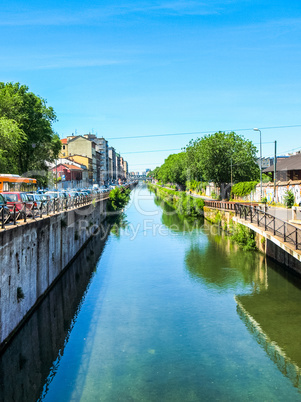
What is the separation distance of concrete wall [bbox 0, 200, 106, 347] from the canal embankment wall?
1060 cm

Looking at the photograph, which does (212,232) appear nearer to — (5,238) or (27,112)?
(27,112)

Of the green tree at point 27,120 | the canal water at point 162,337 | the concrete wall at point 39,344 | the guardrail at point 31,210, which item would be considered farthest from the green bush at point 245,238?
the green tree at point 27,120

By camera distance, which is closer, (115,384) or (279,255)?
(115,384)

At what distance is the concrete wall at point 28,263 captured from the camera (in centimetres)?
1254

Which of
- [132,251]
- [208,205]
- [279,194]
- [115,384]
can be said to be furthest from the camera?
[208,205]

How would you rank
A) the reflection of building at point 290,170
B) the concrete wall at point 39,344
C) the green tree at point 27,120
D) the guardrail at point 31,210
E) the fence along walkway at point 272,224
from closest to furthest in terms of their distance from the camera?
1. the concrete wall at point 39,344
2. the guardrail at point 31,210
3. the fence along walkway at point 272,224
4. the green tree at point 27,120
5. the reflection of building at point 290,170

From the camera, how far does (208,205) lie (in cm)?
5156

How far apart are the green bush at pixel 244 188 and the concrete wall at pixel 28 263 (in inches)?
1266

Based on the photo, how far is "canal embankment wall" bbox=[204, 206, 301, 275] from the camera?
17.4m

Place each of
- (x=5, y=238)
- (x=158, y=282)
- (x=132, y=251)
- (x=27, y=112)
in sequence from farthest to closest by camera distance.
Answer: (x=27, y=112)
(x=132, y=251)
(x=158, y=282)
(x=5, y=238)

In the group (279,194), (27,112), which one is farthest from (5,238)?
(279,194)

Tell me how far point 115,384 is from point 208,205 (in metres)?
41.5

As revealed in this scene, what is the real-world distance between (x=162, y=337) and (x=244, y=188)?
39.7m

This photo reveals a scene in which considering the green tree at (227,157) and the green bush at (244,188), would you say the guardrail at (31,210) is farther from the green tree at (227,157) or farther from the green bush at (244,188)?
the green tree at (227,157)
